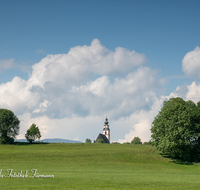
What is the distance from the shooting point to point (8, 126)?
8788 centimetres

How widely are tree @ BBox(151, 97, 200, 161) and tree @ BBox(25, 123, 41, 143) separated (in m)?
58.4

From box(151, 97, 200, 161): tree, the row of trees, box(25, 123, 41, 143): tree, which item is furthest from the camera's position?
box(25, 123, 41, 143): tree

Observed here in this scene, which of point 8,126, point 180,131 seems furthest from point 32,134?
point 180,131

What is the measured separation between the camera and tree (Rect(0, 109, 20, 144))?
8555 centimetres

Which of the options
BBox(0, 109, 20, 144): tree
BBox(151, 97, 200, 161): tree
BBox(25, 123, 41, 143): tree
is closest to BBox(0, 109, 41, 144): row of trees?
BBox(0, 109, 20, 144): tree

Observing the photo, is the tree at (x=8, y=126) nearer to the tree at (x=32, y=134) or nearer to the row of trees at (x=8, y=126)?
the row of trees at (x=8, y=126)

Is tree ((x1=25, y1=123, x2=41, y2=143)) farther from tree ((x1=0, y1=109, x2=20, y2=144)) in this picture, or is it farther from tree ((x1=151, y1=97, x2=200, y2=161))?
tree ((x1=151, y1=97, x2=200, y2=161))

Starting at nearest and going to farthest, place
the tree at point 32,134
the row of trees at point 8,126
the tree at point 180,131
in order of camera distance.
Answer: the tree at point 180,131
the row of trees at point 8,126
the tree at point 32,134

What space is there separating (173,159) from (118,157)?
593 inches

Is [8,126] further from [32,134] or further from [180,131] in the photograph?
[180,131]

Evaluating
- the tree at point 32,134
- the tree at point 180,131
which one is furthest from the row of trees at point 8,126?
the tree at point 180,131

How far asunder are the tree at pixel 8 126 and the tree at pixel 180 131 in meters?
56.8

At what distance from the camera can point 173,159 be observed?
59469 millimetres

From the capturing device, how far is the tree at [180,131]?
54.5m
